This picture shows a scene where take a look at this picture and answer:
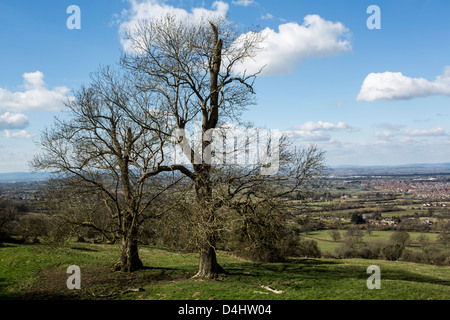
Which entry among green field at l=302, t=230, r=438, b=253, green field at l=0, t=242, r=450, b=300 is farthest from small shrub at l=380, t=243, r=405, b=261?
green field at l=0, t=242, r=450, b=300

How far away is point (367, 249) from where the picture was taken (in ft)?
141

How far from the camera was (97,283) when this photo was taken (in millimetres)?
15570

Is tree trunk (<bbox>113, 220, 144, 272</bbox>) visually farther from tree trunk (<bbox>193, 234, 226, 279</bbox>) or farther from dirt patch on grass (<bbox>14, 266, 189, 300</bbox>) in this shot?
tree trunk (<bbox>193, 234, 226, 279</bbox>)

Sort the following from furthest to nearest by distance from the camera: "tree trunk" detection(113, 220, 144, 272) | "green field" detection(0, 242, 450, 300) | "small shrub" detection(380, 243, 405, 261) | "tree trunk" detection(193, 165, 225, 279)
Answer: "small shrub" detection(380, 243, 405, 261) → "tree trunk" detection(113, 220, 144, 272) → "tree trunk" detection(193, 165, 225, 279) → "green field" detection(0, 242, 450, 300)

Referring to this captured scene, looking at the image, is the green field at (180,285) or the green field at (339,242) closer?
the green field at (180,285)

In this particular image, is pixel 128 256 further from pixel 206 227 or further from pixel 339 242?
pixel 339 242

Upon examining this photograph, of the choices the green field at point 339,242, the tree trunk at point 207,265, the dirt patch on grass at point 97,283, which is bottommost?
the green field at point 339,242

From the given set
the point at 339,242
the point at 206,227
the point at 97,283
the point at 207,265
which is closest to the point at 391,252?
the point at 339,242

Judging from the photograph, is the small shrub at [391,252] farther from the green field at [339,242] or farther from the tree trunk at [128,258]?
the tree trunk at [128,258]

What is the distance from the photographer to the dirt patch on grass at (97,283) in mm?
13805

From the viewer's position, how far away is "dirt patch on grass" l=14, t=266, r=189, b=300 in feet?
45.3

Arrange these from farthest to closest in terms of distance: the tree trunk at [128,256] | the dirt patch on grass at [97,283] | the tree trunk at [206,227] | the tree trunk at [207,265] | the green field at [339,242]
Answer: the green field at [339,242], the tree trunk at [128,256], the tree trunk at [207,265], the dirt patch on grass at [97,283], the tree trunk at [206,227]

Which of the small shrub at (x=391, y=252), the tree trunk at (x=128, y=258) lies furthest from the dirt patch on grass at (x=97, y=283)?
the small shrub at (x=391, y=252)
